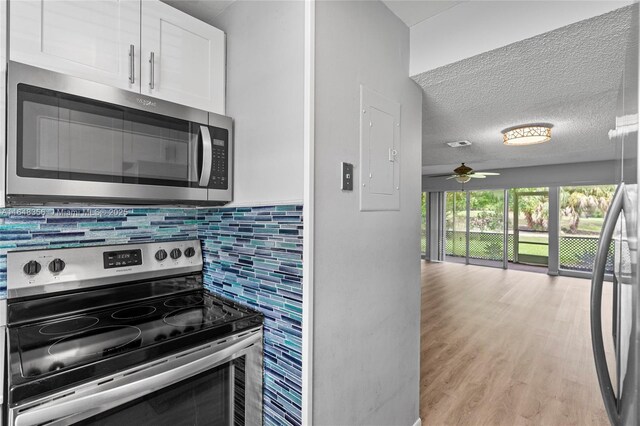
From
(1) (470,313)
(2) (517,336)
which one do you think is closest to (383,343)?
(2) (517,336)

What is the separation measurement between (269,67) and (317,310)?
3.33ft

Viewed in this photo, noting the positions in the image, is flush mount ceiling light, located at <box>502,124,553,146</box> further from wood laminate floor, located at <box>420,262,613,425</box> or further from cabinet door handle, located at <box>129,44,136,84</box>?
cabinet door handle, located at <box>129,44,136,84</box>

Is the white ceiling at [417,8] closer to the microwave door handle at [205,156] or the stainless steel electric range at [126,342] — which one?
the microwave door handle at [205,156]

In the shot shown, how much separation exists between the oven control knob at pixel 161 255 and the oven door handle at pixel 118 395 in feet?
2.17

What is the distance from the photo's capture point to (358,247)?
1381 mm

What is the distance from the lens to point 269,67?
1.34 meters

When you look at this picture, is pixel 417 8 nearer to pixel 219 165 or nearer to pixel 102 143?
pixel 219 165

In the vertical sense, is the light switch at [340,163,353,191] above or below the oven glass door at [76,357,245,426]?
above

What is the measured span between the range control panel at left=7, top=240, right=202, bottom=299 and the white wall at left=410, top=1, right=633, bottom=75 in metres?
1.59

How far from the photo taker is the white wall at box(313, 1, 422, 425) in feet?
4.00

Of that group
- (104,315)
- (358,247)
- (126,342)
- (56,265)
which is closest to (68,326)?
(104,315)

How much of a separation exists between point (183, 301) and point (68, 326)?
452mm

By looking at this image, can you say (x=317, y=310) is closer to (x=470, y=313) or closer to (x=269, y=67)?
(x=269, y=67)

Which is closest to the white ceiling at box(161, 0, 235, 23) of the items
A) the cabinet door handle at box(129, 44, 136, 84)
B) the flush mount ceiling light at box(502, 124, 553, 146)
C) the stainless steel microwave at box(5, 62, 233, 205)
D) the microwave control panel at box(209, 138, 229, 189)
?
the cabinet door handle at box(129, 44, 136, 84)
